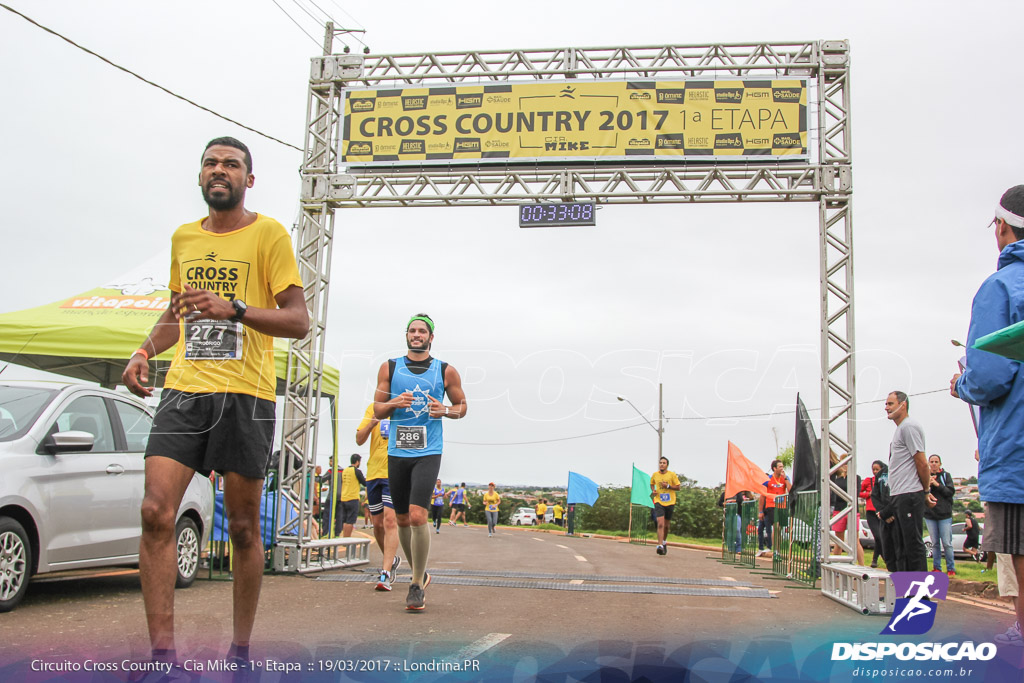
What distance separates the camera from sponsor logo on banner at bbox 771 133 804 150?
11234mm

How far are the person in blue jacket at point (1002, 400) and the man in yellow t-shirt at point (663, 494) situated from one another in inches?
514

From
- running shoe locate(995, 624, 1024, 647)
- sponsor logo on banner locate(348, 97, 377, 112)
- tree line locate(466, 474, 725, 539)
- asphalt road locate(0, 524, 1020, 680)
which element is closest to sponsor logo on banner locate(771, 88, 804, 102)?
sponsor logo on banner locate(348, 97, 377, 112)

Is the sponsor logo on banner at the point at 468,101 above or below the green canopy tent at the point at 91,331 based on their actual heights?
above

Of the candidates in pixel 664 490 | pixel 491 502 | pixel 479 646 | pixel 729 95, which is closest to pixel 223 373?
pixel 479 646

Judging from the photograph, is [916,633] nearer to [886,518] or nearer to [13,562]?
[13,562]

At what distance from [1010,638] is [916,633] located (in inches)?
93.1

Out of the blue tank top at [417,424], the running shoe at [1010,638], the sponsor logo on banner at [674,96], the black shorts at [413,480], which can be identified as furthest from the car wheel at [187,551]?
the sponsor logo on banner at [674,96]

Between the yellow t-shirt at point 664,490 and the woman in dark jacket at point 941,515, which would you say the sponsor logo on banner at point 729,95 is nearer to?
the woman in dark jacket at point 941,515

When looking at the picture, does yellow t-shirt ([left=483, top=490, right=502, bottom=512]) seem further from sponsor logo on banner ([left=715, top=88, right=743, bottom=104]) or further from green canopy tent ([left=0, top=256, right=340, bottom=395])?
sponsor logo on banner ([left=715, top=88, right=743, bottom=104])

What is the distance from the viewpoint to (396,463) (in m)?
6.99

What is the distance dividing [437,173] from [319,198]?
1603 millimetres

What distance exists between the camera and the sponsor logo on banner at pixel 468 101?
11719 millimetres

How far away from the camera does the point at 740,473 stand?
18.1 m

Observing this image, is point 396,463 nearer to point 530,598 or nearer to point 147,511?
point 530,598
